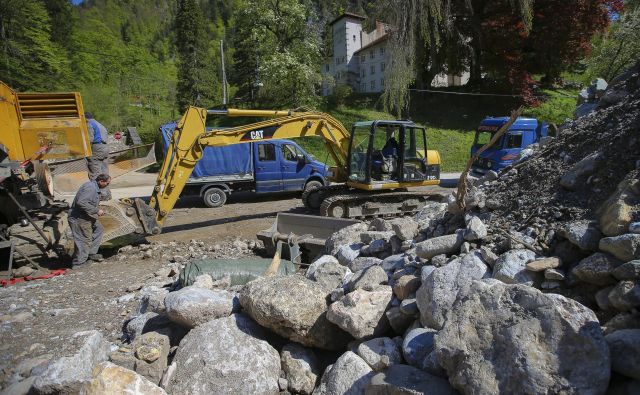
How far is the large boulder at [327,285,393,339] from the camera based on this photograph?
3.26 meters

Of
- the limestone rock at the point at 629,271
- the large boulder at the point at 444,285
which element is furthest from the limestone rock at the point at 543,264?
the limestone rock at the point at 629,271

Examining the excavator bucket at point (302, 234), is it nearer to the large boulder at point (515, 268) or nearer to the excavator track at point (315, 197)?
the excavator track at point (315, 197)

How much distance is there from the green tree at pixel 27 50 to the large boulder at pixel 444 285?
91.7 ft

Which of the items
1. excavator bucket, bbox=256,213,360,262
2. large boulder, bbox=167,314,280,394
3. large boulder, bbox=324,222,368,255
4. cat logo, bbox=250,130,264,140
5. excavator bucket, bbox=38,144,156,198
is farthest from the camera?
cat logo, bbox=250,130,264,140

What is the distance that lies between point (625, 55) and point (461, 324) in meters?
22.5

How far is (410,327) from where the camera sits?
326 centimetres

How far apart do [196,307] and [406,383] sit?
2027 mm

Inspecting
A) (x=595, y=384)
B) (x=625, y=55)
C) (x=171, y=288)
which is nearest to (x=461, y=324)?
(x=595, y=384)

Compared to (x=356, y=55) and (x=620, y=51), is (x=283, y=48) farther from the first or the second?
(x=356, y=55)

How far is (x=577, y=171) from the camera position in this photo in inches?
151

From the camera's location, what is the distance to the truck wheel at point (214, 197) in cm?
1239

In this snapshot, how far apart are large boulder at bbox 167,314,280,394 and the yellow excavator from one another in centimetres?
508

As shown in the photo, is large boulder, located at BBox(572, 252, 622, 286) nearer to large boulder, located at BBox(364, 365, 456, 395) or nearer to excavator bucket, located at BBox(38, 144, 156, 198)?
large boulder, located at BBox(364, 365, 456, 395)

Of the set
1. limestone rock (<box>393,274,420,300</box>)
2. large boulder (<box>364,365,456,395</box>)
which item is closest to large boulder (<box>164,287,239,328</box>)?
limestone rock (<box>393,274,420,300</box>)
